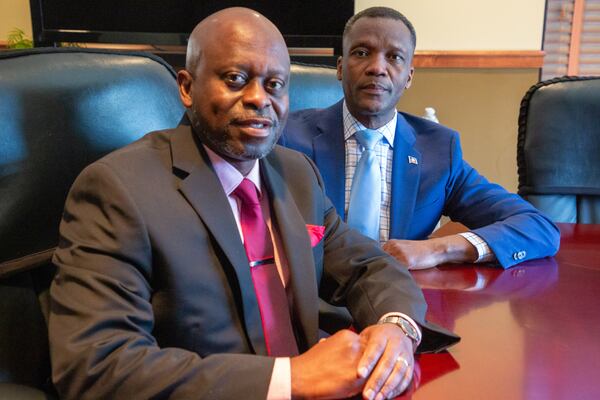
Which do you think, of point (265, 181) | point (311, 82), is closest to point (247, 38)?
point (265, 181)

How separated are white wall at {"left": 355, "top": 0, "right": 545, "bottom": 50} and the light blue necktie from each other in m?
1.90

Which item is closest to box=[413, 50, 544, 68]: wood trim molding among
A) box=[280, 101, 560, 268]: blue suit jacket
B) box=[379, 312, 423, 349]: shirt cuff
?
box=[280, 101, 560, 268]: blue suit jacket

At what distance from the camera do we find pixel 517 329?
1.02m

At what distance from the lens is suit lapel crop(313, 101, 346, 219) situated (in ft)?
5.42

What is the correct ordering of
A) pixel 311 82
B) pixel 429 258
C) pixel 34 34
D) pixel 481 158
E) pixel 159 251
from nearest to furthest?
pixel 159 251 → pixel 429 258 → pixel 311 82 → pixel 34 34 → pixel 481 158

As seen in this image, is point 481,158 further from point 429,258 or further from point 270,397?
point 270,397

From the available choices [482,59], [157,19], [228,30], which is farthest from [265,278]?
[482,59]

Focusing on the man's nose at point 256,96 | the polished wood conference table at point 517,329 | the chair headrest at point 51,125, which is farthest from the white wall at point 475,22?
the man's nose at point 256,96

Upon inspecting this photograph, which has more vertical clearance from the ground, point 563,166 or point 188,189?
point 188,189

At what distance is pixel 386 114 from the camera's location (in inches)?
67.7

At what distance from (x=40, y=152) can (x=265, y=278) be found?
44cm

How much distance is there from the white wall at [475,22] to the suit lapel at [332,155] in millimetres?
1798

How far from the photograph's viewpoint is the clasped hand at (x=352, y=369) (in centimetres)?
80

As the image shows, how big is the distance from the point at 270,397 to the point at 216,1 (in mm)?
2780
